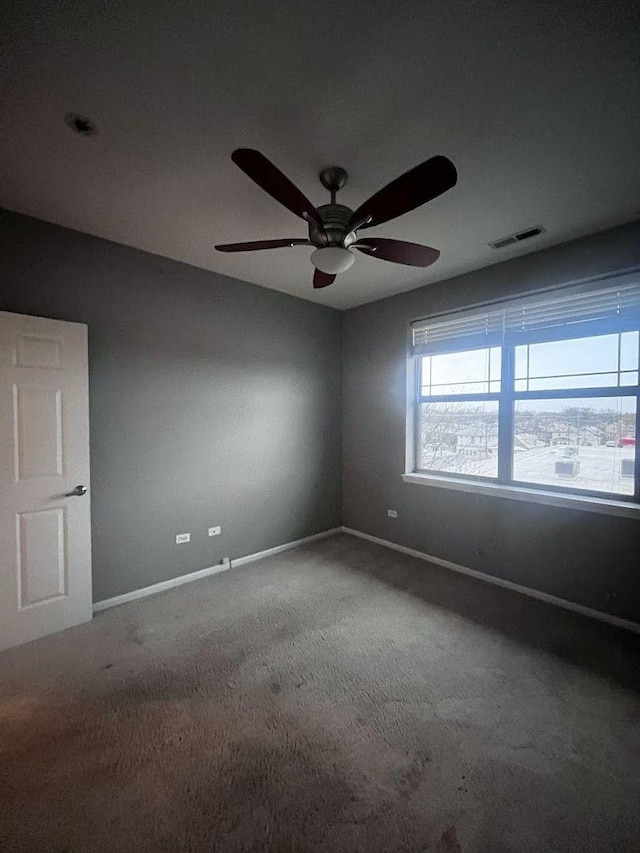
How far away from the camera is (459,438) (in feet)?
11.2

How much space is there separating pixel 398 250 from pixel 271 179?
0.83 m

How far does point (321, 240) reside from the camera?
1.78 meters

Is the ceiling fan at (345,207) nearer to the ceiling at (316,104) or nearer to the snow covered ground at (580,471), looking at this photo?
the ceiling at (316,104)

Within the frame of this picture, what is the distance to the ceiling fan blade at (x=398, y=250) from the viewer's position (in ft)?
6.01

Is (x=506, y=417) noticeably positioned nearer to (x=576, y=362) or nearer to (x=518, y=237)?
(x=576, y=362)

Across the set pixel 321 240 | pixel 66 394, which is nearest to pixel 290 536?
pixel 66 394

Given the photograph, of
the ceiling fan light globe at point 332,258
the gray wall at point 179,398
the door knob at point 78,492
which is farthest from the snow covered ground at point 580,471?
the door knob at point 78,492

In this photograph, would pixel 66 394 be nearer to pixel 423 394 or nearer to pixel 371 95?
pixel 371 95

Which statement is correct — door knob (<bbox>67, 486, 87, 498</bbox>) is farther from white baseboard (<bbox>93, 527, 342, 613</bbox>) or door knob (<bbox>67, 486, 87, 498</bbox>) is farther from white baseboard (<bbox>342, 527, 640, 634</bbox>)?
white baseboard (<bbox>342, 527, 640, 634</bbox>)

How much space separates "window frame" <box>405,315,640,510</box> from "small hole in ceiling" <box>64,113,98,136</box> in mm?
2942

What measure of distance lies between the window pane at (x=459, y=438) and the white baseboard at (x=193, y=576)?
5.33 ft

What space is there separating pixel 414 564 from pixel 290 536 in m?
1.32

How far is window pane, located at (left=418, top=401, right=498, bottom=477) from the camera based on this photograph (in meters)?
3.17

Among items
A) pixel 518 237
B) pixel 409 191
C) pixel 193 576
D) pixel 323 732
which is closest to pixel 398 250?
pixel 409 191
